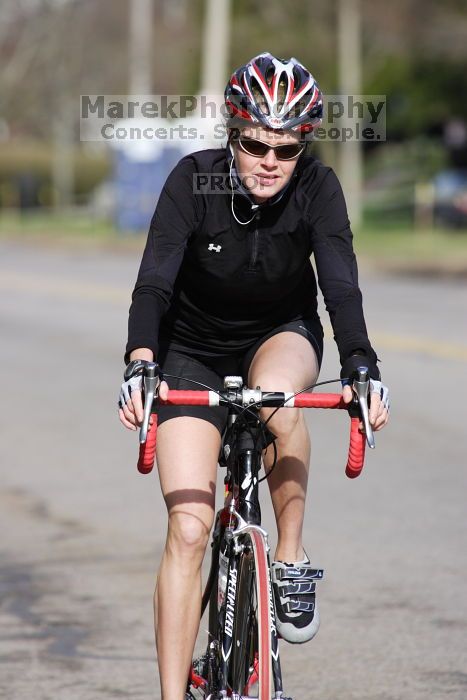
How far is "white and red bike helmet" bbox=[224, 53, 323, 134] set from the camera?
3934 millimetres

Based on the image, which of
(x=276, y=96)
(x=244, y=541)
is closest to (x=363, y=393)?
(x=244, y=541)

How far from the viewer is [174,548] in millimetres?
3902

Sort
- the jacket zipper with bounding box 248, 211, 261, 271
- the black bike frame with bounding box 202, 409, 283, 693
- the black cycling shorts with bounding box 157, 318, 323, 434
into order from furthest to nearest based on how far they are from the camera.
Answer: the black cycling shorts with bounding box 157, 318, 323, 434 < the jacket zipper with bounding box 248, 211, 261, 271 < the black bike frame with bounding box 202, 409, 283, 693

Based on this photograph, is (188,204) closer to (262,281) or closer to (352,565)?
(262,281)

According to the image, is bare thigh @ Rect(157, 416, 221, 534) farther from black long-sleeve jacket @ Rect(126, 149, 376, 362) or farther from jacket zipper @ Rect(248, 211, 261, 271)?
jacket zipper @ Rect(248, 211, 261, 271)

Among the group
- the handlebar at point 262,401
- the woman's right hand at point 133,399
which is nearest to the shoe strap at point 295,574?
the handlebar at point 262,401

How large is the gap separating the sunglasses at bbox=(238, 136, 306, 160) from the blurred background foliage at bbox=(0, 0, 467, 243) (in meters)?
28.5

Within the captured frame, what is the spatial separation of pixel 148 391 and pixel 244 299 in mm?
688

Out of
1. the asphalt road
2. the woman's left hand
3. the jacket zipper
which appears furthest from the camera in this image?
the asphalt road

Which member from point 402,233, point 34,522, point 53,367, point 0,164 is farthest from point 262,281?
point 0,164

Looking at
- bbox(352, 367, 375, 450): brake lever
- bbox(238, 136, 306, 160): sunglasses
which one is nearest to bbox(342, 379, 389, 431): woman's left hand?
bbox(352, 367, 375, 450): brake lever

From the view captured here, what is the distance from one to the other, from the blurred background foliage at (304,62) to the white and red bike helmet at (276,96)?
2844 cm

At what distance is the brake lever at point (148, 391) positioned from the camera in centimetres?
354

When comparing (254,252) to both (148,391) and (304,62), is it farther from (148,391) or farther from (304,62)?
(304,62)
